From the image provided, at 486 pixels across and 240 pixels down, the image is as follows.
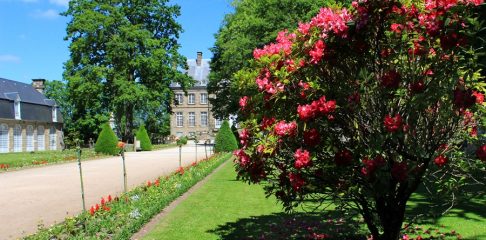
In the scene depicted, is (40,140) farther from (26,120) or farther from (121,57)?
(121,57)

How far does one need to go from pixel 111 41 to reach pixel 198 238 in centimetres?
3555

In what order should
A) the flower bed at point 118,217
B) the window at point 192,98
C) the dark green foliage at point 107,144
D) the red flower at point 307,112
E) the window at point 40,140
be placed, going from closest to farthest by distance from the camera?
the red flower at point 307,112 → the flower bed at point 118,217 → the dark green foliage at point 107,144 → the window at point 40,140 → the window at point 192,98

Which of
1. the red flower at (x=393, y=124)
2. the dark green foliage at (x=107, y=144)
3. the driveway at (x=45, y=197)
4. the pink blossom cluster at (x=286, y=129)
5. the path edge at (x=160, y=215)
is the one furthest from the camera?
the dark green foliage at (x=107, y=144)

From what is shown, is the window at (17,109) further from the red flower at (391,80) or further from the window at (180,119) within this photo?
the red flower at (391,80)

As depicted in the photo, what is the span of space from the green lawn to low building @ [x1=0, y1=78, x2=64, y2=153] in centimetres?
3985

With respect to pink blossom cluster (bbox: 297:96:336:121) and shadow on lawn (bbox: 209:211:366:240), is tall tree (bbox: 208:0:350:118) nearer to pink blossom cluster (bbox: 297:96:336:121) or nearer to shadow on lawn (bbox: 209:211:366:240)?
shadow on lawn (bbox: 209:211:366:240)

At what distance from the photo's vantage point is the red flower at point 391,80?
13.4 feet

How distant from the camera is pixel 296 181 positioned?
430 cm

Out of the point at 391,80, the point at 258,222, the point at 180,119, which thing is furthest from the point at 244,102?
the point at 180,119

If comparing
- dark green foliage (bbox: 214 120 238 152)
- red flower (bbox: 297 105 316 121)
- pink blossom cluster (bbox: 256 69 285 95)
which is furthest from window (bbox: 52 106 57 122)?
red flower (bbox: 297 105 316 121)

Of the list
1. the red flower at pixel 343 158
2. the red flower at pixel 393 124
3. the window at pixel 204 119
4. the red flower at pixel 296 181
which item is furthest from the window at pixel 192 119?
the red flower at pixel 393 124

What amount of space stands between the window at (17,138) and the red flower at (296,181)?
48.7m

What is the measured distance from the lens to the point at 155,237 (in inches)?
265

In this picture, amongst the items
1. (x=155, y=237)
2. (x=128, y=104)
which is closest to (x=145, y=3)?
(x=128, y=104)
